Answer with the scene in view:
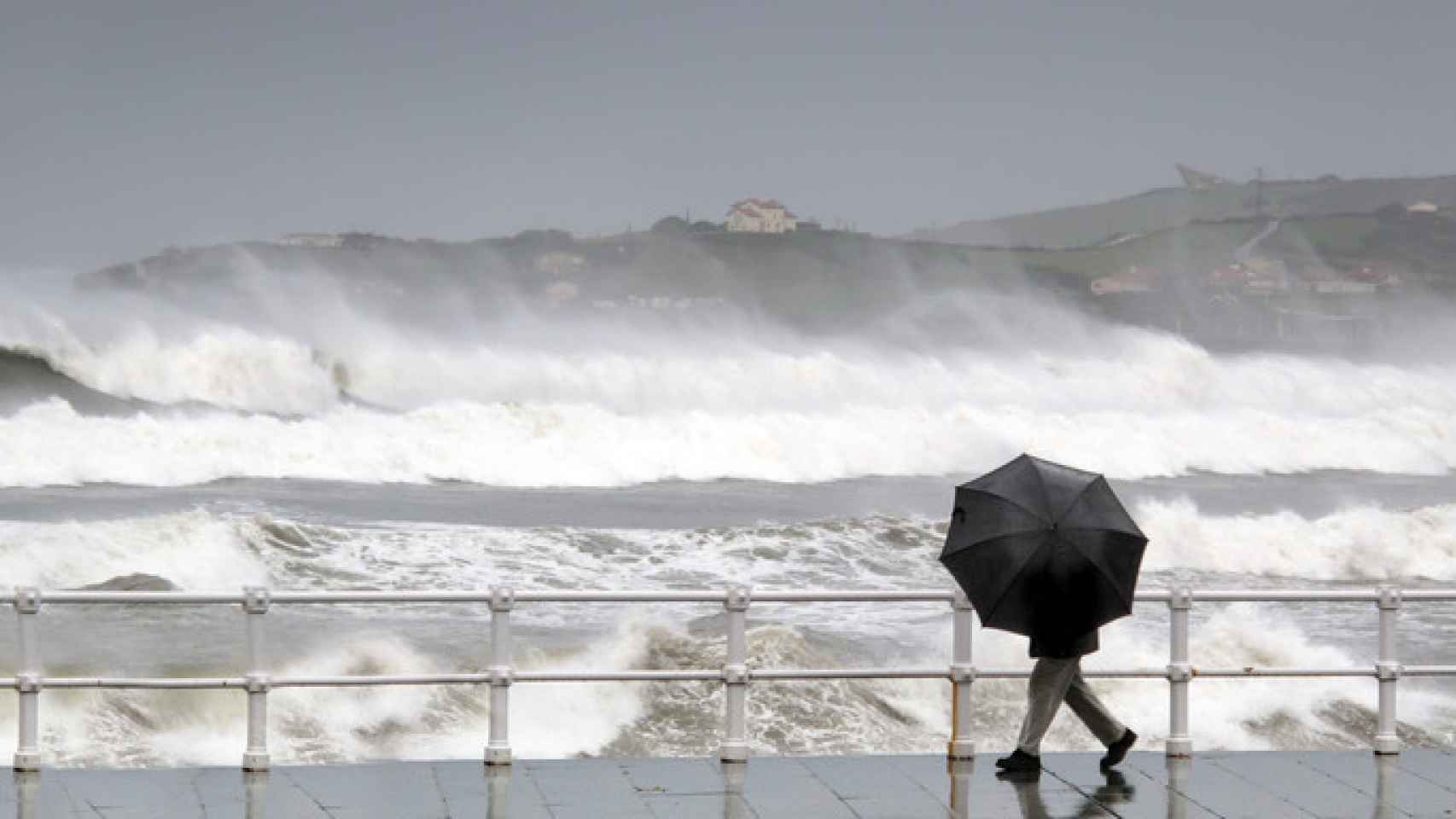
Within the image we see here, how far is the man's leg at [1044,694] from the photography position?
35.2 ft

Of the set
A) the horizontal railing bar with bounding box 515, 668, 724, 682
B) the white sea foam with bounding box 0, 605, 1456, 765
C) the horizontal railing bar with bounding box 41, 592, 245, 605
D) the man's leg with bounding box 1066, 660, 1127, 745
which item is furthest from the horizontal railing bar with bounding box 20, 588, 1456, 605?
the white sea foam with bounding box 0, 605, 1456, 765

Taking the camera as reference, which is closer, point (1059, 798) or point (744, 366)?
point (1059, 798)

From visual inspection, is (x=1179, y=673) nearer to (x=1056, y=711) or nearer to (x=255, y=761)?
(x=1056, y=711)

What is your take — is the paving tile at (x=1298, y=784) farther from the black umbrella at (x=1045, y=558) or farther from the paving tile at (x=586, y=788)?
the paving tile at (x=586, y=788)

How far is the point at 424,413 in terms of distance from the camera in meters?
60.0

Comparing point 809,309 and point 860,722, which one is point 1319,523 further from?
point 809,309

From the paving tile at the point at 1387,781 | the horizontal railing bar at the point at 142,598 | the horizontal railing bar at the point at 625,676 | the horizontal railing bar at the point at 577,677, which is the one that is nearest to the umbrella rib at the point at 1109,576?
the horizontal railing bar at the point at 577,677

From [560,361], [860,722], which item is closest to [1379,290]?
[560,361]

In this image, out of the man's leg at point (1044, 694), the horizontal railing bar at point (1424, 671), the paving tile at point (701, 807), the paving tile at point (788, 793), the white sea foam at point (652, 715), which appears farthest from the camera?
the white sea foam at point (652, 715)

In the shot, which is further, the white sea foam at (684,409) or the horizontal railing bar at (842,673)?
the white sea foam at (684,409)

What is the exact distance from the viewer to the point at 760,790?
10.4 m

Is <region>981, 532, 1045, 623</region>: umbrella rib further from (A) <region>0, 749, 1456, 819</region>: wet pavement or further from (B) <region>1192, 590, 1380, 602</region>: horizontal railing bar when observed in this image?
(B) <region>1192, 590, 1380, 602</region>: horizontal railing bar

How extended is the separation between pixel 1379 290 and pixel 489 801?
107 m

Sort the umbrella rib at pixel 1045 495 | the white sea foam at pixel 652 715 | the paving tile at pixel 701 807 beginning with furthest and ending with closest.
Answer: the white sea foam at pixel 652 715
the umbrella rib at pixel 1045 495
the paving tile at pixel 701 807
